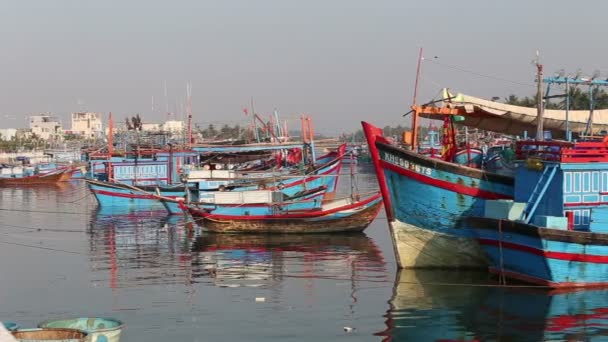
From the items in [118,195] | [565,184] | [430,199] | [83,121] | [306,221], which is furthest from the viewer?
[83,121]

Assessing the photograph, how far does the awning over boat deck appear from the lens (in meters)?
18.7

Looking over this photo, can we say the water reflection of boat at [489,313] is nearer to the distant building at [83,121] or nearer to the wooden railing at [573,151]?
the wooden railing at [573,151]

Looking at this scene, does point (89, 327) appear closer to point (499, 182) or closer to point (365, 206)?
point (499, 182)

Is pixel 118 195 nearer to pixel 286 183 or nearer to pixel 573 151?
pixel 286 183

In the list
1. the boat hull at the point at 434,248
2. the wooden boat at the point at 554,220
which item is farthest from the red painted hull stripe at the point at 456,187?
the boat hull at the point at 434,248

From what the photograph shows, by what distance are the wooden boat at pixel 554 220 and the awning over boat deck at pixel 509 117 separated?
2.49 metres

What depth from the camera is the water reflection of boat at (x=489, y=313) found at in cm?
1276

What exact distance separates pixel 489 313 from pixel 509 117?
20.9 ft

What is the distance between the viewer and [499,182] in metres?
16.7

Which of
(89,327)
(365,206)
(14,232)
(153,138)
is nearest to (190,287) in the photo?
(89,327)

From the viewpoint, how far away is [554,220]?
49.1 feet

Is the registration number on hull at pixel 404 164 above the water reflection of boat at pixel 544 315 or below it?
above

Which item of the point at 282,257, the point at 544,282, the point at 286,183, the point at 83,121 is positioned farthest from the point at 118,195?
the point at 83,121

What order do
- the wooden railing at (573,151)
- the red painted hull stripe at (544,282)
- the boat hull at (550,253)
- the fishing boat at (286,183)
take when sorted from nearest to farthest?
the boat hull at (550,253), the red painted hull stripe at (544,282), the wooden railing at (573,151), the fishing boat at (286,183)
